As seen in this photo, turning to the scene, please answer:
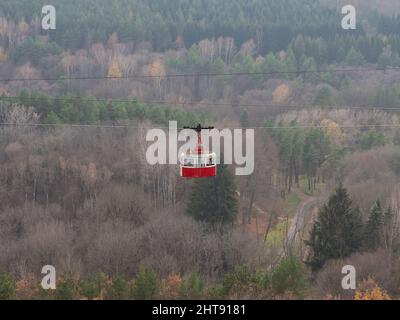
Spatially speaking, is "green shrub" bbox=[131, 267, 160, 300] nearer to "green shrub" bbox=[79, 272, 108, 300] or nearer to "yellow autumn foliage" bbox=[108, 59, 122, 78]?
"green shrub" bbox=[79, 272, 108, 300]

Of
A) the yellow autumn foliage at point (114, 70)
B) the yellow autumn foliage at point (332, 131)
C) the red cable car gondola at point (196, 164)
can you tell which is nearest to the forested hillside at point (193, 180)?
the yellow autumn foliage at point (332, 131)

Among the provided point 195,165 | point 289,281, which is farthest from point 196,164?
point 289,281

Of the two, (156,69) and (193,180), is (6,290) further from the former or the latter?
(156,69)

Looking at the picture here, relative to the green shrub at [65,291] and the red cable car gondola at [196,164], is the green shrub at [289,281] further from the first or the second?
the red cable car gondola at [196,164]

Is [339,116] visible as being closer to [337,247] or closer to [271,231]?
[271,231]

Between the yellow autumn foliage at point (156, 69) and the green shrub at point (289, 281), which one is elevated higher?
the yellow autumn foliage at point (156, 69)
